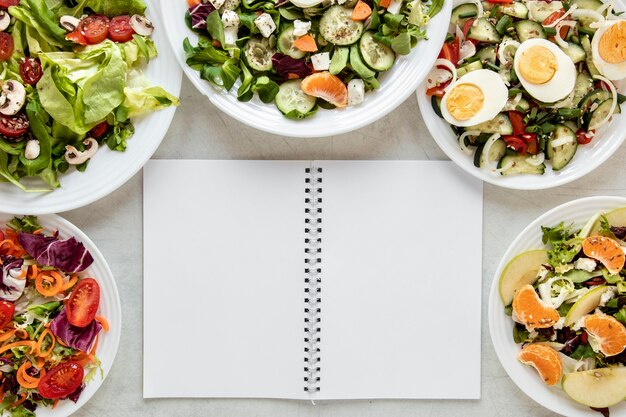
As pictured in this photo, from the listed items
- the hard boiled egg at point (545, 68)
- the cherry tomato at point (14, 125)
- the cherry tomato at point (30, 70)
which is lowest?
the cherry tomato at point (14, 125)

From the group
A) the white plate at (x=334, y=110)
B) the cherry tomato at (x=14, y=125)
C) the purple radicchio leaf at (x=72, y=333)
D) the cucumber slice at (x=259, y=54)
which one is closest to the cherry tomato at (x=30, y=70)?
the cherry tomato at (x=14, y=125)

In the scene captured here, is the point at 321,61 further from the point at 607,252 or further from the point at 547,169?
the point at 607,252

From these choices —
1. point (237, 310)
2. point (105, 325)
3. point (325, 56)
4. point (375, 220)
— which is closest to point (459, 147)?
point (375, 220)

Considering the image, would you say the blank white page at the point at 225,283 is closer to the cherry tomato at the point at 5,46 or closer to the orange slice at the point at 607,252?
the cherry tomato at the point at 5,46

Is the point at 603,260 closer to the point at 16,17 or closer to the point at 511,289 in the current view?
the point at 511,289

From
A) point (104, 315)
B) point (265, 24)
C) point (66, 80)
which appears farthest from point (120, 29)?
point (104, 315)

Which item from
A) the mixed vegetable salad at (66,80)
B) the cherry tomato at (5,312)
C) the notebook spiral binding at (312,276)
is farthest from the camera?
the notebook spiral binding at (312,276)
